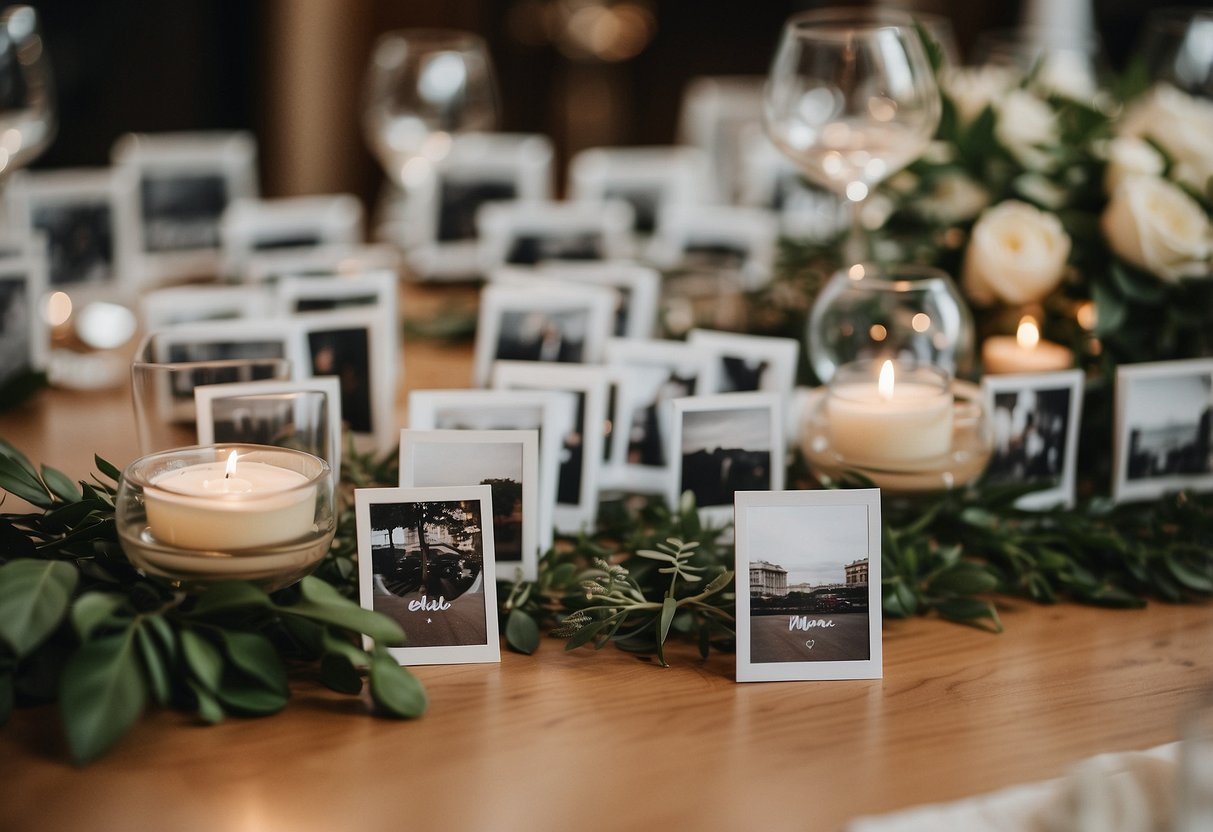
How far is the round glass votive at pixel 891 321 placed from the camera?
48.8 inches

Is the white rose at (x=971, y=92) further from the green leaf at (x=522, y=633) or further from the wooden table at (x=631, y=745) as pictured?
the green leaf at (x=522, y=633)

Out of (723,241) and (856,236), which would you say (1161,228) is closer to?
(856,236)

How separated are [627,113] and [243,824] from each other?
164 inches

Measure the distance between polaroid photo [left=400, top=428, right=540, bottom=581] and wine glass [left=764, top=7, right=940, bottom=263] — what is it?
58 centimetres

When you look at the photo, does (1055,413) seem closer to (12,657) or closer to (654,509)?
(654,509)

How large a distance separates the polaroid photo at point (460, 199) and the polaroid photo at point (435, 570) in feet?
4.02

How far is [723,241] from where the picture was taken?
1.92 metres

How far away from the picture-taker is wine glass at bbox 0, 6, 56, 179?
161 cm

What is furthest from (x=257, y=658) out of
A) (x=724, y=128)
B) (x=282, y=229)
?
(x=724, y=128)

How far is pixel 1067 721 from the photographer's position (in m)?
0.87

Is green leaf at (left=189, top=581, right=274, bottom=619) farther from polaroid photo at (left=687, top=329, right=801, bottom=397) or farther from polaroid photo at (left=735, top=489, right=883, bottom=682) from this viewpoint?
polaroid photo at (left=687, top=329, right=801, bottom=397)

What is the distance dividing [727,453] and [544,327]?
0.34 meters

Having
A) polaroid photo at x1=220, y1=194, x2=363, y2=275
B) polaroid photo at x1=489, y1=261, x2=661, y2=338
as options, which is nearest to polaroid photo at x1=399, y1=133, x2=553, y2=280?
polaroid photo at x1=220, y1=194, x2=363, y2=275

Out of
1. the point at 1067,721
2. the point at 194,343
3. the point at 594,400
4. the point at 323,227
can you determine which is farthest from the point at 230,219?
the point at 1067,721
